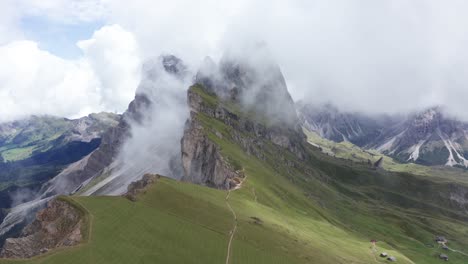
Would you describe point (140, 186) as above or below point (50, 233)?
above

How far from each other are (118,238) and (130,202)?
29.9 m

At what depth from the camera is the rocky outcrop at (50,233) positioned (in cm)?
12046

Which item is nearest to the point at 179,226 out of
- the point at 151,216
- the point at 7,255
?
the point at 151,216

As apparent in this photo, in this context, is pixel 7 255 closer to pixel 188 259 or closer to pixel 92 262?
pixel 92 262

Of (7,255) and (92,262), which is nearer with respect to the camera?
(92,262)

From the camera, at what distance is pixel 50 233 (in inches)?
5059

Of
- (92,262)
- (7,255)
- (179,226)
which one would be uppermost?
(179,226)

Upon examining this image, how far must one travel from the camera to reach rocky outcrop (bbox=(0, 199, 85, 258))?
120 m

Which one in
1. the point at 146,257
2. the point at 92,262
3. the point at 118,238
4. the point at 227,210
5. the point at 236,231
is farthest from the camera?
the point at 227,210

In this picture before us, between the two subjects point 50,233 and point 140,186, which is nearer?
point 50,233

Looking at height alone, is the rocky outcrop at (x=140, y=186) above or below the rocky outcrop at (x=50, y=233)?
above

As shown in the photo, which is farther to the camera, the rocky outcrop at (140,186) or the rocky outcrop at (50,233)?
the rocky outcrop at (140,186)

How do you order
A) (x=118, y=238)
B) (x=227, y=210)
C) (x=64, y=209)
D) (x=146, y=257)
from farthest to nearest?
(x=227, y=210) < (x=64, y=209) < (x=118, y=238) < (x=146, y=257)

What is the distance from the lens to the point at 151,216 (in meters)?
143
